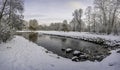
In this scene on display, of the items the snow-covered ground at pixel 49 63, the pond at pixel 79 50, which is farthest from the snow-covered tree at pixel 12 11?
the snow-covered ground at pixel 49 63

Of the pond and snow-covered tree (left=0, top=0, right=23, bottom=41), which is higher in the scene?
snow-covered tree (left=0, top=0, right=23, bottom=41)

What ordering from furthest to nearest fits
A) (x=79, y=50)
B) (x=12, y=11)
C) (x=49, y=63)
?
(x=12, y=11) → (x=79, y=50) → (x=49, y=63)

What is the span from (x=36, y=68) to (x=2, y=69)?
1746 mm

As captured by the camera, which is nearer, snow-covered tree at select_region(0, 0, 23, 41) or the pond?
the pond

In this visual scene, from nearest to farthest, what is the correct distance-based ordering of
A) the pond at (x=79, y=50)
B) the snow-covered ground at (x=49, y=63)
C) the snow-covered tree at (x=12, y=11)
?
the snow-covered ground at (x=49, y=63), the pond at (x=79, y=50), the snow-covered tree at (x=12, y=11)

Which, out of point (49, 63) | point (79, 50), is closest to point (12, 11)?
point (79, 50)

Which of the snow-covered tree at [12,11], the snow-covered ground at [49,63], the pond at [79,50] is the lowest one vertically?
the pond at [79,50]

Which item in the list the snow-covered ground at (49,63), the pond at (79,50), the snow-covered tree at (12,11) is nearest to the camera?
the snow-covered ground at (49,63)

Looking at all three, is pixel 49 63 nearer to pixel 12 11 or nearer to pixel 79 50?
pixel 79 50

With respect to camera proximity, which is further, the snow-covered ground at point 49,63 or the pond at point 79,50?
the pond at point 79,50

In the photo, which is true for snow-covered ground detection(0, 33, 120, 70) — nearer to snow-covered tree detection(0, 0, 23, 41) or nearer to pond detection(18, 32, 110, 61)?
pond detection(18, 32, 110, 61)

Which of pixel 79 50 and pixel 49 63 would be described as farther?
pixel 79 50

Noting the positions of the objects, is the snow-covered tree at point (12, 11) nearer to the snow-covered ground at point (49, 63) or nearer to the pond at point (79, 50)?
the pond at point (79, 50)

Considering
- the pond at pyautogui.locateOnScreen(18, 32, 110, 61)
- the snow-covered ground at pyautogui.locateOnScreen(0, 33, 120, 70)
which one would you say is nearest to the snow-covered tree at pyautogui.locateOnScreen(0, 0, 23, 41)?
the pond at pyautogui.locateOnScreen(18, 32, 110, 61)
